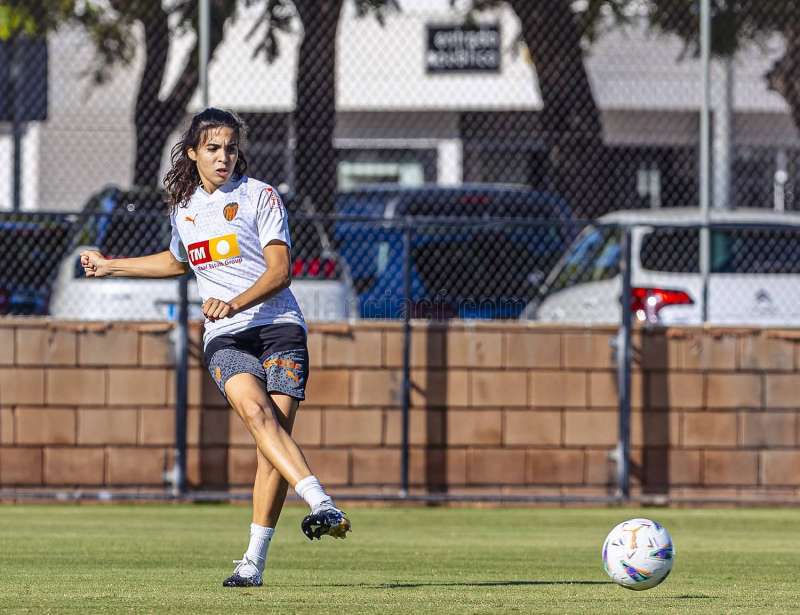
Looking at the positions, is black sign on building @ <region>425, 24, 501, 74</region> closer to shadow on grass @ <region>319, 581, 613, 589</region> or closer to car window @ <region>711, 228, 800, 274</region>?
car window @ <region>711, 228, 800, 274</region>

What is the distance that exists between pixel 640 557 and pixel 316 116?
805cm

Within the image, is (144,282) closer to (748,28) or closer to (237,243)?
(748,28)

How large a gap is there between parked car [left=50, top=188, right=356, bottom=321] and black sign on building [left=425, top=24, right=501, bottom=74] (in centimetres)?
362

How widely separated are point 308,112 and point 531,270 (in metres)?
2.15

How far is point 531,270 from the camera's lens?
1405 centimetres

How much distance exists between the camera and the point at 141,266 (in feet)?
23.8

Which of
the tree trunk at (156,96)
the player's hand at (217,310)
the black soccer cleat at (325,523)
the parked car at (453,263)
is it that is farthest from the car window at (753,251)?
the black soccer cleat at (325,523)

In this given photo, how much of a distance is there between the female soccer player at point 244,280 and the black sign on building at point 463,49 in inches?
367

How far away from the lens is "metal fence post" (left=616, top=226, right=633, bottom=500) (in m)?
12.4

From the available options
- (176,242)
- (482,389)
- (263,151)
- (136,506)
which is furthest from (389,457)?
(176,242)

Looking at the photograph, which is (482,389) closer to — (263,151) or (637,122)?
(263,151)

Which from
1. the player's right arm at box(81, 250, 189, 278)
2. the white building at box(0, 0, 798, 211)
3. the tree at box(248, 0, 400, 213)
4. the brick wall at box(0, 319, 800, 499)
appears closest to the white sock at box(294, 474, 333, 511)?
the player's right arm at box(81, 250, 189, 278)

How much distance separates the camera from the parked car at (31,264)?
42.8ft

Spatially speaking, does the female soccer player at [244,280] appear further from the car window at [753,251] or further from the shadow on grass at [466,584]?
the car window at [753,251]
